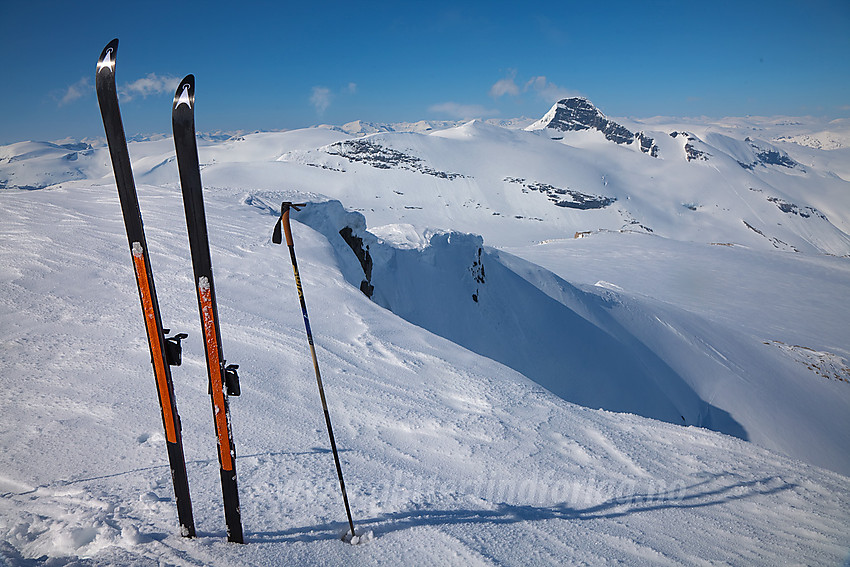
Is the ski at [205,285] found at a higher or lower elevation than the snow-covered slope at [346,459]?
higher

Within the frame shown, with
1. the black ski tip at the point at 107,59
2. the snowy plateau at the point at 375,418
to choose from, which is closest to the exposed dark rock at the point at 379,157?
the snowy plateau at the point at 375,418

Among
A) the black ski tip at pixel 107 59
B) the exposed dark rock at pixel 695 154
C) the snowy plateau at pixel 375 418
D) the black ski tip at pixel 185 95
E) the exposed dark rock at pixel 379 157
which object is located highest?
the exposed dark rock at pixel 695 154

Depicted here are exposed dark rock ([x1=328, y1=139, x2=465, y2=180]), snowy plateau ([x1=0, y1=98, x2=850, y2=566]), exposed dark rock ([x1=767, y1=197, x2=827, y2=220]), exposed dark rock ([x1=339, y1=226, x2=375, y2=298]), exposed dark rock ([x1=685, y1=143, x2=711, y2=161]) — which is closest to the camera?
snowy plateau ([x1=0, y1=98, x2=850, y2=566])

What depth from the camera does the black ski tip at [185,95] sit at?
2500 mm

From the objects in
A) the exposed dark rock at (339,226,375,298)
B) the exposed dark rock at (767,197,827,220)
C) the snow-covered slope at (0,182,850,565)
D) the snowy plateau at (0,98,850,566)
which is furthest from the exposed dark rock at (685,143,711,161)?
the snow-covered slope at (0,182,850,565)

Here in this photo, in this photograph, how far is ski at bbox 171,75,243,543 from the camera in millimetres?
2514

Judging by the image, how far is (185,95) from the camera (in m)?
2.50

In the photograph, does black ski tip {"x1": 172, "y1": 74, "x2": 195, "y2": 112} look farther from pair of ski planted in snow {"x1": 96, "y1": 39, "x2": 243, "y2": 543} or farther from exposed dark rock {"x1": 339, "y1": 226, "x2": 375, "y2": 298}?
exposed dark rock {"x1": 339, "y1": 226, "x2": 375, "y2": 298}

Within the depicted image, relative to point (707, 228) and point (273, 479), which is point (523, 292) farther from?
point (707, 228)

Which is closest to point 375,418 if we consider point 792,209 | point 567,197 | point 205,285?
point 205,285

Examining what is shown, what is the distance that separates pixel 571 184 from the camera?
13425cm

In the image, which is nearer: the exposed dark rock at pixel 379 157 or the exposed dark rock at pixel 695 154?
the exposed dark rock at pixel 379 157

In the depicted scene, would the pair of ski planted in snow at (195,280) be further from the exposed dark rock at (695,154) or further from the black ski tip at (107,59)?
the exposed dark rock at (695,154)

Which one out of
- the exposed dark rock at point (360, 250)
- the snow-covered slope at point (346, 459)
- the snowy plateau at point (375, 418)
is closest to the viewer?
the snow-covered slope at point (346, 459)
